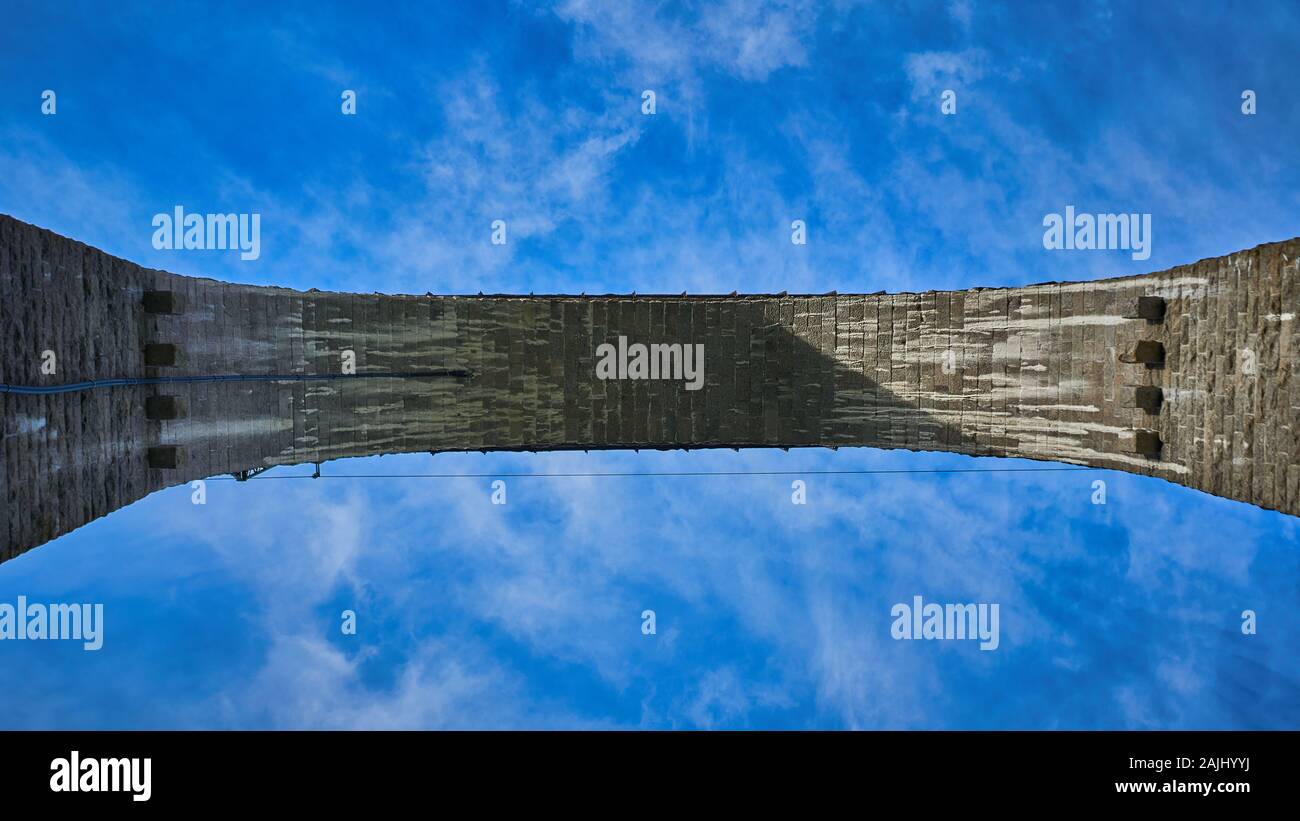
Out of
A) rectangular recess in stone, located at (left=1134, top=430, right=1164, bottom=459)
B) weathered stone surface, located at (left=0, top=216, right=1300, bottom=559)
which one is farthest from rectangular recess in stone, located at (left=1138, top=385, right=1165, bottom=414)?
rectangular recess in stone, located at (left=1134, top=430, right=1164, bottom=459)

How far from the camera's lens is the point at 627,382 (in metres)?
20.8

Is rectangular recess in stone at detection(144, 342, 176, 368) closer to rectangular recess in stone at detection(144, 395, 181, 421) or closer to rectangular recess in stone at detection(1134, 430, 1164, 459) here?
rectangular recess in stone at detection(144, 395, 181, 421)

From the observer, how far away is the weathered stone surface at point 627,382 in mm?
13172

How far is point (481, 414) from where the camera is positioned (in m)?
20.4

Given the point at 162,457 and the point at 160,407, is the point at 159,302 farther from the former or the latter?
the point at 162,457

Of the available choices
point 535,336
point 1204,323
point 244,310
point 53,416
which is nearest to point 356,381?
point 244,310

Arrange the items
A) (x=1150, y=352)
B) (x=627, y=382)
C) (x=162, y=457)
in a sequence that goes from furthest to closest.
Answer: (x=627, y=382) → (x=1150, y=352) → (x=162, y=457)

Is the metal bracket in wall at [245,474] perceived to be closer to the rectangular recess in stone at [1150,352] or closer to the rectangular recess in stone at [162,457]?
the rectangular recess in stone at [162,457]

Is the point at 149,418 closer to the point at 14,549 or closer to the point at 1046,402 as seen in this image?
the point at 14,549

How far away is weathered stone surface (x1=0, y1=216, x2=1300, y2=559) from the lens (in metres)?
13.2

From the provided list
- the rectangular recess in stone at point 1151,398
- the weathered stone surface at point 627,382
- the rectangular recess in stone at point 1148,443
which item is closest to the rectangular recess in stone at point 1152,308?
the weathered stone surface at point 627,382

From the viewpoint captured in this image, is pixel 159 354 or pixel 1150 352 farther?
pixel 1150 352

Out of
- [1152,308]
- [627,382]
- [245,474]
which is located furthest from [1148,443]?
[245,474]

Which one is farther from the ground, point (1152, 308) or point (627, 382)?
point (1152, 308)
